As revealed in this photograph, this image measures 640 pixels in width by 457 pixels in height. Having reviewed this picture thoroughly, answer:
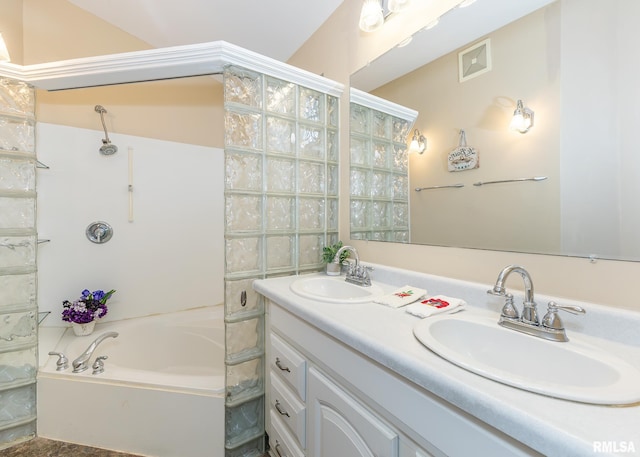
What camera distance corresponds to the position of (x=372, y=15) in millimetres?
1334

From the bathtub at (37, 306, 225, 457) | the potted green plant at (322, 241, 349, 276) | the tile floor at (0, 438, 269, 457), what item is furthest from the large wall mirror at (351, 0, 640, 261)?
the tile floor at (0, 438, 269, 457)

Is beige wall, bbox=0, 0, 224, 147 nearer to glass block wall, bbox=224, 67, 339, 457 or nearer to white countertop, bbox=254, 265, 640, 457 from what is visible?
glass block wall, bbox=224, 67, 339, 457

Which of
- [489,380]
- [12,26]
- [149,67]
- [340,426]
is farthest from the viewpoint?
[12,26]

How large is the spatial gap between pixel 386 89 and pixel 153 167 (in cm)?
186

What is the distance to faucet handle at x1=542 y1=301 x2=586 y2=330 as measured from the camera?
26.8 inches

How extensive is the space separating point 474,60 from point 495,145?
35 cm

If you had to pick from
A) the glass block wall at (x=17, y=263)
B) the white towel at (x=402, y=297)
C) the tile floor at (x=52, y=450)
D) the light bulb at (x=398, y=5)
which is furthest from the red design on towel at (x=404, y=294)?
the glass block wall at (x=17, y=263)

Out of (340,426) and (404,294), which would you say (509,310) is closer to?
(404,294)

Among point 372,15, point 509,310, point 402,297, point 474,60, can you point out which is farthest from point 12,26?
point 509,310

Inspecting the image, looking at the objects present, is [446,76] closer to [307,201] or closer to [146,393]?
[307,201]

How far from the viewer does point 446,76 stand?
3.72 feet

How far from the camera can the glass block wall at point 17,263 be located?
1.39 meters

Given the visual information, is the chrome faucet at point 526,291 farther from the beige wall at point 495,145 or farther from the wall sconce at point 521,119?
the wall sconce at point 521,119

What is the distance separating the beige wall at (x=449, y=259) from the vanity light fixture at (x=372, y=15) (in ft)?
0.19
